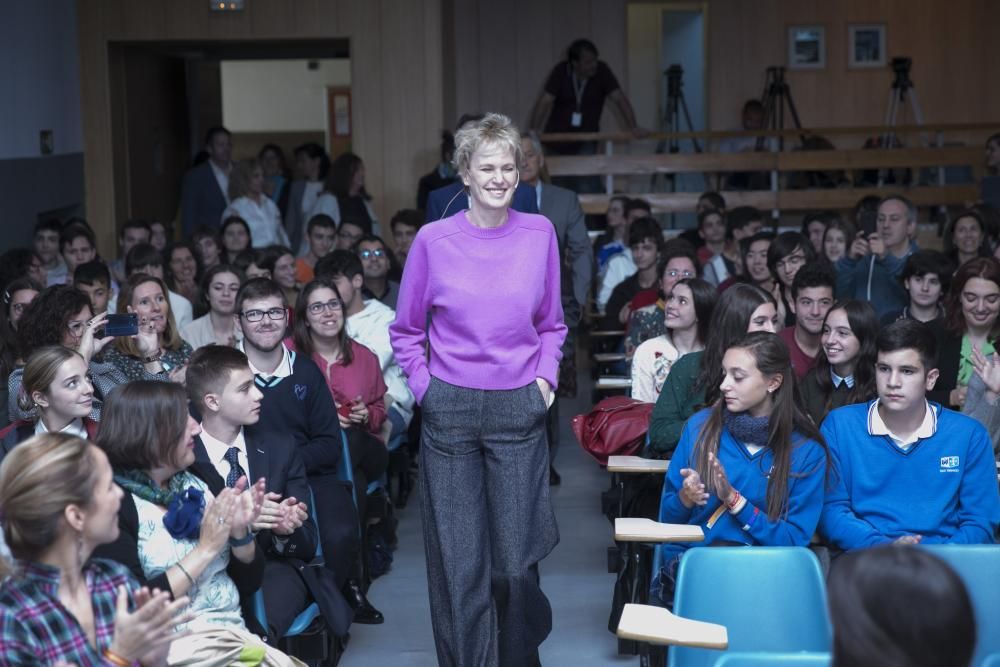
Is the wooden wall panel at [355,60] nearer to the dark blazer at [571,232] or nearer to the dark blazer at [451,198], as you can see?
the dark blazer at [571,232]

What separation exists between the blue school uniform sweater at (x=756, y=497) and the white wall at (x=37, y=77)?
4.68 metres

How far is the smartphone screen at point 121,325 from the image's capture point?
3896 mm

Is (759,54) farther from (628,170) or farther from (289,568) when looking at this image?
(289,568)

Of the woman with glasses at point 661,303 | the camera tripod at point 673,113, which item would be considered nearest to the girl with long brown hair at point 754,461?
the woman with glasses at point 661,303

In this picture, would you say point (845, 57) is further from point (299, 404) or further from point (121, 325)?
point (121, 325)

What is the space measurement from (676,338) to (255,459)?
1.84 meters

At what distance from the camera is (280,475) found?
10.6 ft

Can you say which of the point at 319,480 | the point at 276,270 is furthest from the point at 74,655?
the point at 276,270

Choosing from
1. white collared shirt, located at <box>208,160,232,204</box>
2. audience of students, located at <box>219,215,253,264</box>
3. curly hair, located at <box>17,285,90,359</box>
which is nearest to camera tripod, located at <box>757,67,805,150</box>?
white collared shirt, located at <box>208,160,232,204</box>

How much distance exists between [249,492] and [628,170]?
286 inches

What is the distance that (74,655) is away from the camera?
2.07 metres

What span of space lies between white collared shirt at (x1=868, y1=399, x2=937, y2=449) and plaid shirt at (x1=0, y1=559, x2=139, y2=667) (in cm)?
208

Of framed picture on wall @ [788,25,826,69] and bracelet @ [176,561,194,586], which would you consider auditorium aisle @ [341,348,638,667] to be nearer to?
bracelet @ [176,561,194,586]

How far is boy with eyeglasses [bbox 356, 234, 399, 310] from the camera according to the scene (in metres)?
5.84
